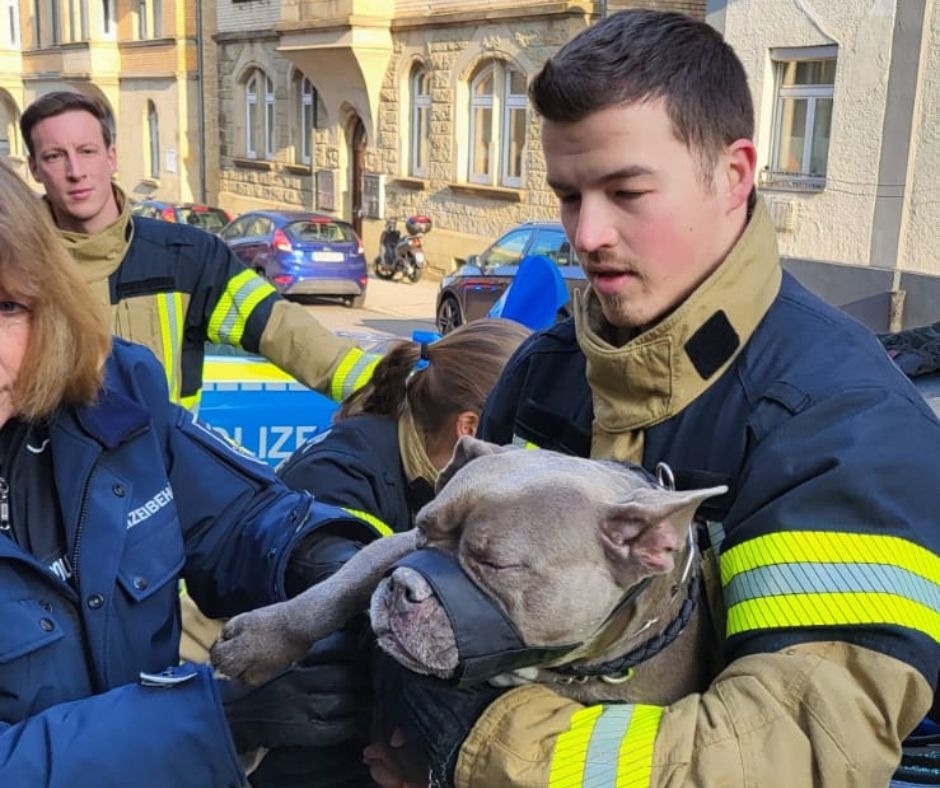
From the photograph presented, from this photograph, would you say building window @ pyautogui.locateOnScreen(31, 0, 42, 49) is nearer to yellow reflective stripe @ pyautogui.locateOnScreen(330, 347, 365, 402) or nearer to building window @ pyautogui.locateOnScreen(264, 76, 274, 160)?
building window @ pyautogui.locateOnScreen(264, 76, 274, 160)

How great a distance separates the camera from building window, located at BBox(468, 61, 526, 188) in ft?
65.8

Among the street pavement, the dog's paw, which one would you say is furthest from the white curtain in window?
the dog's paw

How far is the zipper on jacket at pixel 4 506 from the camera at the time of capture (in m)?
1.96

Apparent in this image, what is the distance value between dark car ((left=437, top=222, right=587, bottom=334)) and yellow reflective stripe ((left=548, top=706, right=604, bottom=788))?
12.3 metres

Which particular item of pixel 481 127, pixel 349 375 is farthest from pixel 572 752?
pixel 481 127

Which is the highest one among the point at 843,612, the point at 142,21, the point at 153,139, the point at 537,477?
the point at 142,21

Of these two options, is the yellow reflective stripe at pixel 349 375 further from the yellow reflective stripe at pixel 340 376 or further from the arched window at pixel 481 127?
the arched window at pixel 481 127

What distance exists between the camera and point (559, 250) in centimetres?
1372

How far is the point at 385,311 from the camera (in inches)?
742

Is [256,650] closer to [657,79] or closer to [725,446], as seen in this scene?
[725,446]

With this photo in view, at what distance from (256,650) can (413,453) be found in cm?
135

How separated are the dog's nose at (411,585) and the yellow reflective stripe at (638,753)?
39 centimetres

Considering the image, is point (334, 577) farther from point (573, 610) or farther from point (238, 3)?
point (238, 3)

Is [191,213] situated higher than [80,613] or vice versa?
[80,613]
